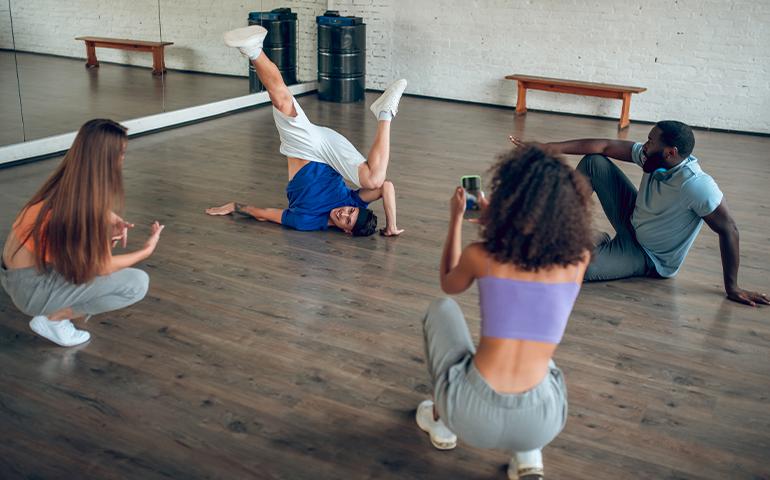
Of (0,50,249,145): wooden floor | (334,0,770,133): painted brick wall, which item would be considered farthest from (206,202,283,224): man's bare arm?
(334,0,770,133): painted brick wall

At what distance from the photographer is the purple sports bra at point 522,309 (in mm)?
1816

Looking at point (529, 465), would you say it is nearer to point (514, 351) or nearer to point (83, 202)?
point (514, 351)

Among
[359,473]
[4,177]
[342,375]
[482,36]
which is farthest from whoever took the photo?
[482,36]

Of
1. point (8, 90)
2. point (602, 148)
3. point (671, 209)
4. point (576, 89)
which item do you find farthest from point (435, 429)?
point (576, 89)

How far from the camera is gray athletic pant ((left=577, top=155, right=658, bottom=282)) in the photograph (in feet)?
12.0

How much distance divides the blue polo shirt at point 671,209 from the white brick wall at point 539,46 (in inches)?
189

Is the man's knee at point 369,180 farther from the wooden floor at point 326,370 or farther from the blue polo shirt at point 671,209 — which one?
the blue polo shirt at point 671,209

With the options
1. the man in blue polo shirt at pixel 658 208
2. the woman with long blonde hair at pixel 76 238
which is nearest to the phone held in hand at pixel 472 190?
the man in blue polo shirt at pixel 658 208

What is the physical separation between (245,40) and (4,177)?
2313 mm

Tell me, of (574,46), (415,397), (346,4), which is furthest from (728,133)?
(415,397)

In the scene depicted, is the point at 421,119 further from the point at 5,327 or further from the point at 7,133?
the point at 5,327

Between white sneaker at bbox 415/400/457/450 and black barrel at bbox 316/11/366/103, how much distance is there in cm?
659

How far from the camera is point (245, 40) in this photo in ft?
12.5

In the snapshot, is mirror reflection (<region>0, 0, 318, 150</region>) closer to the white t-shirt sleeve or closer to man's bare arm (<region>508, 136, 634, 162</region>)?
man's bare arm (<region>508, 136, 634, 162</region>)
